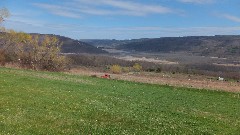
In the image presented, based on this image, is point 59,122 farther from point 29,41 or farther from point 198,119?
point 29,41

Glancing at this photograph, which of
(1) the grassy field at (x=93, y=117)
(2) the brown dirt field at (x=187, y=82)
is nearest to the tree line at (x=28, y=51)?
(2) the brown dirt field at (x=187, y=82)

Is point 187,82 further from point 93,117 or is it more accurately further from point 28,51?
point 93,117

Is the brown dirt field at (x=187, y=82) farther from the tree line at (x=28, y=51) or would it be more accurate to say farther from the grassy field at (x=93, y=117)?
the grassy field at (x=93, y=117)

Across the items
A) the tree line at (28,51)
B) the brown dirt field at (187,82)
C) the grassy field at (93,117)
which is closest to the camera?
the grassy field at (93,117)

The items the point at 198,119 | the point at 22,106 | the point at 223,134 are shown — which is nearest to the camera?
the point at 223,134

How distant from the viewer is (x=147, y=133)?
79.0 ft

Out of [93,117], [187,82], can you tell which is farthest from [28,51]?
[93,117]

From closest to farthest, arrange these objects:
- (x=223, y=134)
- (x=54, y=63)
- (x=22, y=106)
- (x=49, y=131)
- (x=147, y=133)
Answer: (x=49, y=131)
(x=147, y=133)
(x=223, y=134)
(x=22, y=106)
(x=54, y=63)

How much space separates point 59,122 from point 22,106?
4.95 m

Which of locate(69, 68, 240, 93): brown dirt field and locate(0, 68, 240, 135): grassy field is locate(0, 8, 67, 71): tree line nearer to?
locate(69, 68, 240, 93): brown dirt field

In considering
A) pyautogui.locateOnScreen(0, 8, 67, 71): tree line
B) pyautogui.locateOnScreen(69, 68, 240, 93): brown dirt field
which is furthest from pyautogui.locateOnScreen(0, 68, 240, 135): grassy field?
pyautogui.locateOnScreen(0, 8, 67, 71): tree line

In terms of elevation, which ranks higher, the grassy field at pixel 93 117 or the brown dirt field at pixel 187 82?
the grassy field at pixel 93 117

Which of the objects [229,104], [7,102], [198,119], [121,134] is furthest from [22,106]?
[229,104]

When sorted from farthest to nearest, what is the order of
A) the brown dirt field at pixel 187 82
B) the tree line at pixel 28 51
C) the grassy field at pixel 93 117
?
the tree line at pixel 28 51 → the brown dirt field at pixel 187 82 → the grassy field at pixel 93 117
